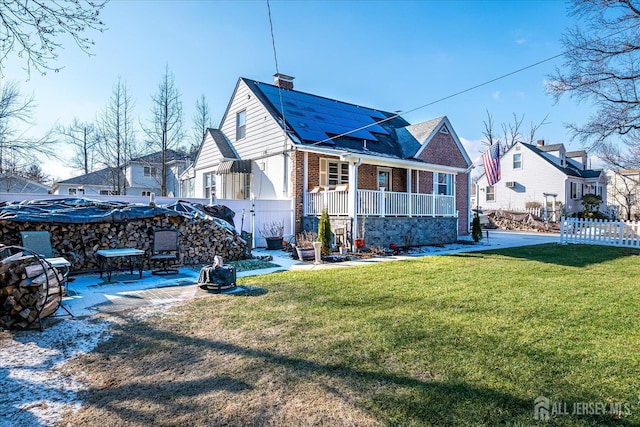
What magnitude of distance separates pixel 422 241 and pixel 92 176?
3324 centimetres

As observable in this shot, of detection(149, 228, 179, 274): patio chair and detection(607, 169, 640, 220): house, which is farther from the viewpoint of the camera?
detection(607, 169, 640, 220): house

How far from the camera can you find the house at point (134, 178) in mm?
33500

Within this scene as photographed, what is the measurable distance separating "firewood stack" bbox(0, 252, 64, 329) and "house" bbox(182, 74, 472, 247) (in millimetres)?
9056

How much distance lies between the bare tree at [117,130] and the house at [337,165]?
460 inches

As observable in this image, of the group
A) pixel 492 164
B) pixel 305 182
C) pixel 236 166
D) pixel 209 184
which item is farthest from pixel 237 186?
pixel 492 164

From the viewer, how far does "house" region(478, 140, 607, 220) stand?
2967 centimetres

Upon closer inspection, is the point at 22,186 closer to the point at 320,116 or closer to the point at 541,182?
the point at 320,116

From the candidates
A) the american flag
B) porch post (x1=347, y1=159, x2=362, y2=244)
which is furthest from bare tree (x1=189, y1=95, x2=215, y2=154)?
the american flag

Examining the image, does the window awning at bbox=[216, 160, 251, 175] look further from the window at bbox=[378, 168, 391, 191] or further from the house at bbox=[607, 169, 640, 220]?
the house at bbox=[607, 169, 640, 220]

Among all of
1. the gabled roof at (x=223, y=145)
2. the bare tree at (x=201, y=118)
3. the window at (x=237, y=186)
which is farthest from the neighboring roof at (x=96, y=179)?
the window at (x=237, y=186)

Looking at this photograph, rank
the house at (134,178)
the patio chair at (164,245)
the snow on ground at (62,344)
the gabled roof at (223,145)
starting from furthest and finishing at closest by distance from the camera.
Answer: the house at (134,178), the gabled roof at (223,145), the patio chair at (164,245), the snow on ground at (62,344)

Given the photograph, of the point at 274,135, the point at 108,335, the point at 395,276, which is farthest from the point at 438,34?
the point at 108,335

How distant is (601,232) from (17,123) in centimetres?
2739

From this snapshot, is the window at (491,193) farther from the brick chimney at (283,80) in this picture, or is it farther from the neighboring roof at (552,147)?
the brick chimney at (283,80)
